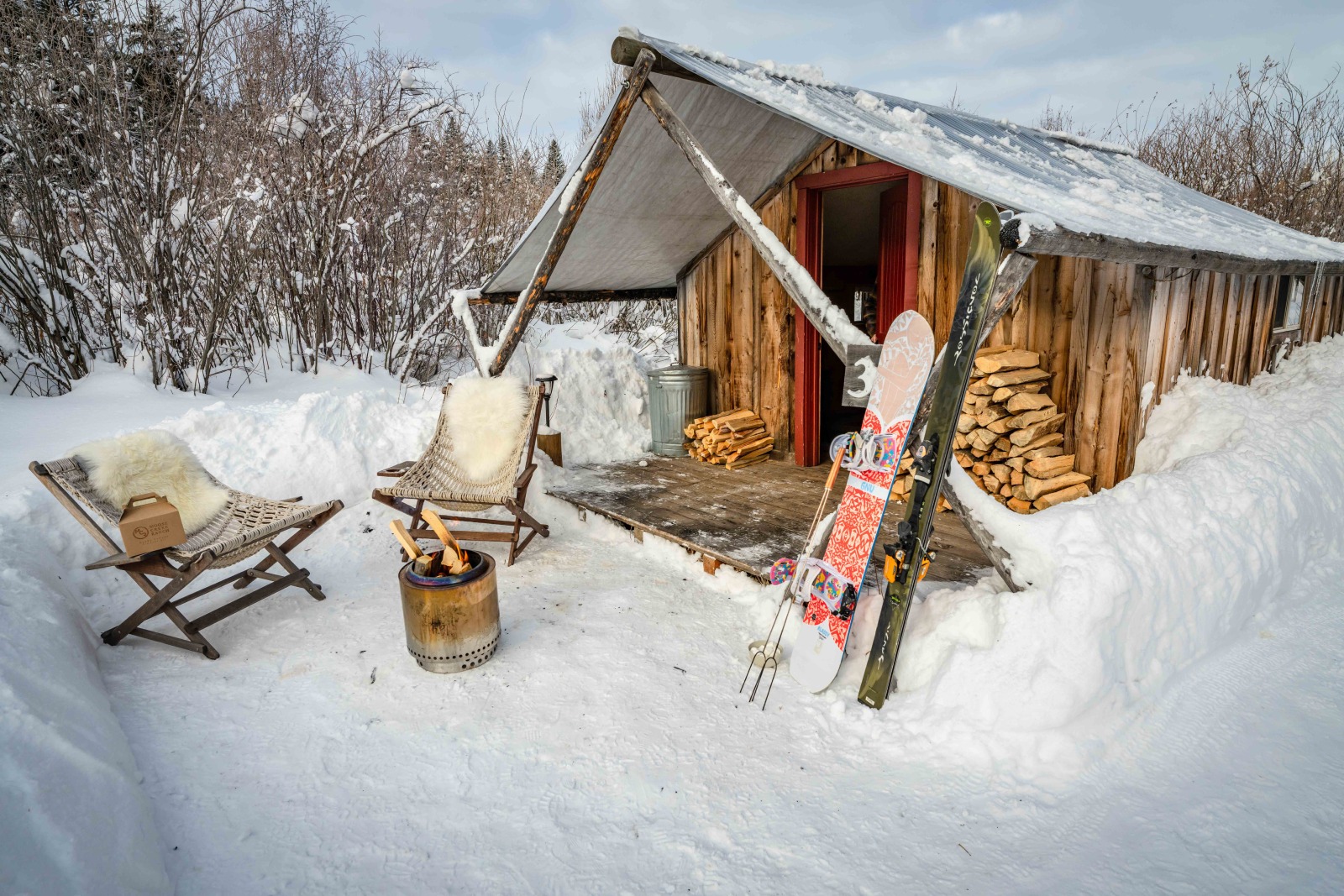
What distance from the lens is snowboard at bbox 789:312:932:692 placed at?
2791 mm

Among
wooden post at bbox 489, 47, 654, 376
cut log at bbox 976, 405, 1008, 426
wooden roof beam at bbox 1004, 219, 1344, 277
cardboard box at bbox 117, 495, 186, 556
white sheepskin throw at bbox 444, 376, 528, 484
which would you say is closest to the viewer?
wooden roof beam at bbox 1004, 219, 1344, 277

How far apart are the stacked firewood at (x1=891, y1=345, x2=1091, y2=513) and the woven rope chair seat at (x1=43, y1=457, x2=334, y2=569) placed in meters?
3.68

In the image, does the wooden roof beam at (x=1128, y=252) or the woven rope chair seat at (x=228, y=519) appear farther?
the woven rope chair seat at (x=228, y=519)

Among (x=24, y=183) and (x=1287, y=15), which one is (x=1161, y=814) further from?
(x=1287, y=15)

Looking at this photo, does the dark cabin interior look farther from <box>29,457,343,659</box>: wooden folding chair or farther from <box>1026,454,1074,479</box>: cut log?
<box>29,457,343,659</box>: wooden folding chair

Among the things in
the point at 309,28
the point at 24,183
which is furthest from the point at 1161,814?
the point at 309,28

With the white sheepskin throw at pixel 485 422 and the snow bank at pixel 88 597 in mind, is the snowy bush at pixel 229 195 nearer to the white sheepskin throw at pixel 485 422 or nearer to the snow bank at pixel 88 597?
the snow bank at pixel 88 597

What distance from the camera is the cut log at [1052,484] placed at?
4.05 metres

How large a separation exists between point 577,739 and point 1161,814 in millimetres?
2079

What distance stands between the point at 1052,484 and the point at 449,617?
354cm

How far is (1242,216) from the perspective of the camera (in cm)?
621

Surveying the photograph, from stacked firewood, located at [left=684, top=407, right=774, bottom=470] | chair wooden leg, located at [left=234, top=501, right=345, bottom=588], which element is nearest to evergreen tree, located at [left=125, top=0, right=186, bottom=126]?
chair wooden leg, located at [left=234, top=501, right=345, bottom=588]

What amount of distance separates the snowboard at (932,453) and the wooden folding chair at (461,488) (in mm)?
2410

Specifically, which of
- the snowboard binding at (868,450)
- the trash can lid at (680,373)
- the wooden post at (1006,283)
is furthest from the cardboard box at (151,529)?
the trash can lid at (680,373)
